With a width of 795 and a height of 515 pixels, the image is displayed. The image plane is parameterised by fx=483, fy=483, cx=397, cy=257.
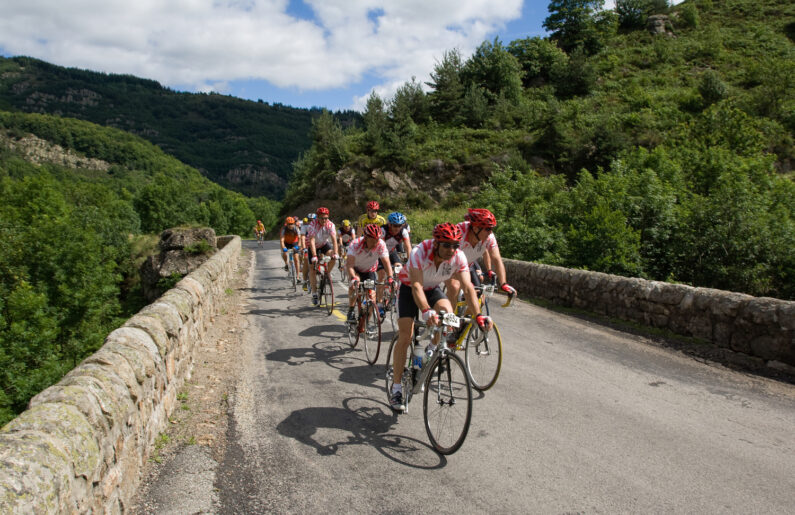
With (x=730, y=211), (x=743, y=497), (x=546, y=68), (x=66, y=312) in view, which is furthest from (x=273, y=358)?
(x=546, y=68)

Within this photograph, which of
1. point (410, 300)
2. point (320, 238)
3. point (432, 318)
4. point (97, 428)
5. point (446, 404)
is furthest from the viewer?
point (320, 238)

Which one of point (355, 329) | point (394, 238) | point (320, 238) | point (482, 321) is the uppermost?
point (394, 238)

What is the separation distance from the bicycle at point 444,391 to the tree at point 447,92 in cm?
4272

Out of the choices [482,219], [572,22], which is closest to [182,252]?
[482,219]

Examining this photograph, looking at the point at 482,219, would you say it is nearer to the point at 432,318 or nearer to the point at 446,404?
the point at 432,318

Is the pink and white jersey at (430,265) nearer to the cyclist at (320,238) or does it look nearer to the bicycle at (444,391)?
the bicycle at (444,391)

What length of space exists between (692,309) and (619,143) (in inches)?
1048

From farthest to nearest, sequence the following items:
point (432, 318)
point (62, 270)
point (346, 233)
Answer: point (62, 270), point (346, 233), point (432, 318)

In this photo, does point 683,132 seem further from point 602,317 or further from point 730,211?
point 602,317

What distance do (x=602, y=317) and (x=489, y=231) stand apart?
16.2 feet

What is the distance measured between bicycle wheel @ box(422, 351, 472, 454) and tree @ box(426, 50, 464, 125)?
42.8m

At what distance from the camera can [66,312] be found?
130 feet

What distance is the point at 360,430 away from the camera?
484 cm

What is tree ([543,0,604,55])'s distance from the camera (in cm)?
5878
